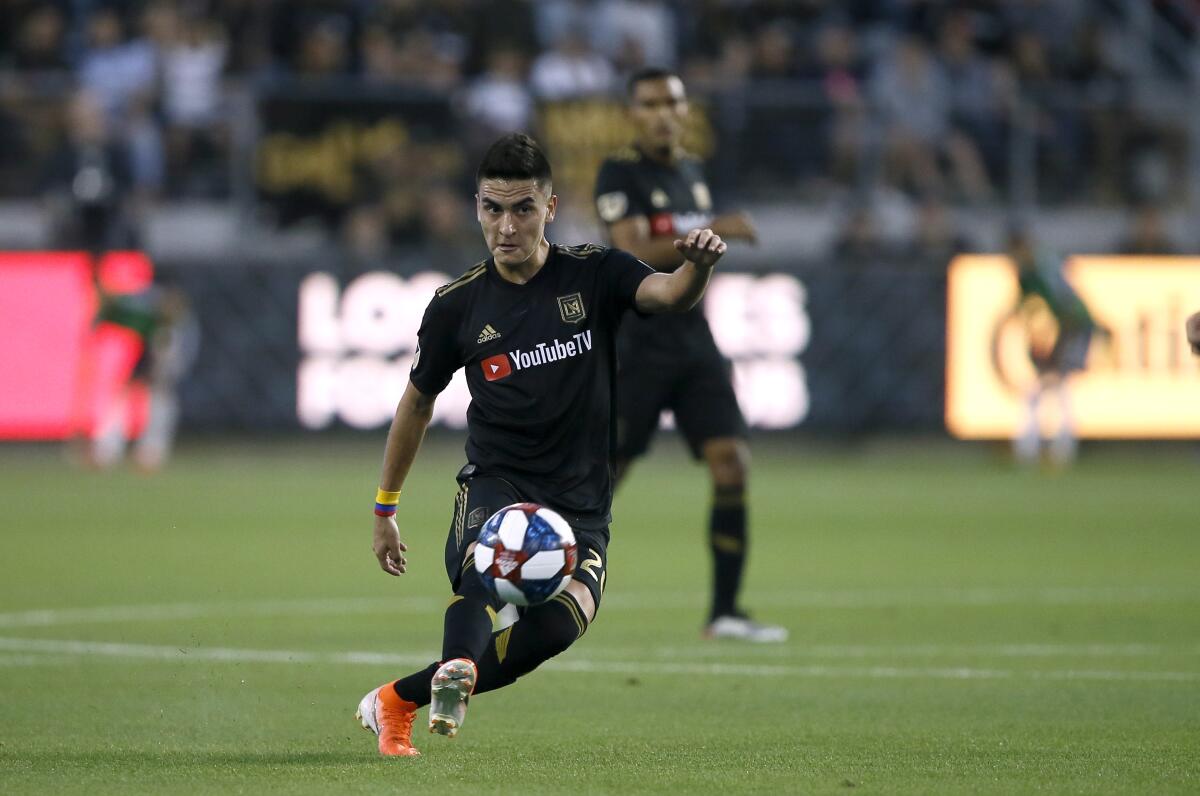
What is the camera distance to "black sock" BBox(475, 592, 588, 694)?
241 inches

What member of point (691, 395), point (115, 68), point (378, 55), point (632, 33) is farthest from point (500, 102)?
point (691, 395)

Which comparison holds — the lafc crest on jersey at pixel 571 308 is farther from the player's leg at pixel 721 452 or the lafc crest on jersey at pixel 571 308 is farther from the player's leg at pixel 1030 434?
the player's leg at pixel 1030 434

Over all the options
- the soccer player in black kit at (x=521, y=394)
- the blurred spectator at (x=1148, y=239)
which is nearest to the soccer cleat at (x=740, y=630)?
the soccer player in black kit at (x=521, y=394)

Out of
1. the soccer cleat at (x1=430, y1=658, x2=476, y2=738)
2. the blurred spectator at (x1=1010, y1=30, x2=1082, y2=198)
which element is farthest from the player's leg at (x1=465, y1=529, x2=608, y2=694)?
the blurred spectator at (x1=1010, y1=30, x2=1082, y2=198)

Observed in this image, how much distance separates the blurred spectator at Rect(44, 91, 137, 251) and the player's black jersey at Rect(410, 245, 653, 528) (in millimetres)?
14646

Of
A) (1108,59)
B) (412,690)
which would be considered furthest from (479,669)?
(1108,59)

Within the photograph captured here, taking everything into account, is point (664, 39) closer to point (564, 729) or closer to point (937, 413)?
point (937, 413)

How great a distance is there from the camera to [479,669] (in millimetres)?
6133

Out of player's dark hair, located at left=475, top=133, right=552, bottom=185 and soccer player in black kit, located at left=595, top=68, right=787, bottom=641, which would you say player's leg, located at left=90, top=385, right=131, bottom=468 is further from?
player's dark hair, located at left=475, top=133, right=552, bottom=185

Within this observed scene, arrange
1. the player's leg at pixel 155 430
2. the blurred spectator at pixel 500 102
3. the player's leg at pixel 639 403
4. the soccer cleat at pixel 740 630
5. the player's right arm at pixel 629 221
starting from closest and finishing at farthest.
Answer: the player's right arm at pixel 629 221 → the soccer cleat at pixel 740 630 → the player's leg at pixel 639 403 → the player's leg at pixel 155 430 → the blurred spectator at pixel 500 102

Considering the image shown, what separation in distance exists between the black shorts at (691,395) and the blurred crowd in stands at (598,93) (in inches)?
442

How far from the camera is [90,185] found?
20.5m

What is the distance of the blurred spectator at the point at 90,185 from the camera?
20281 millimetres

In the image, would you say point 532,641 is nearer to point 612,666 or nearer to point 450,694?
point 450,694
